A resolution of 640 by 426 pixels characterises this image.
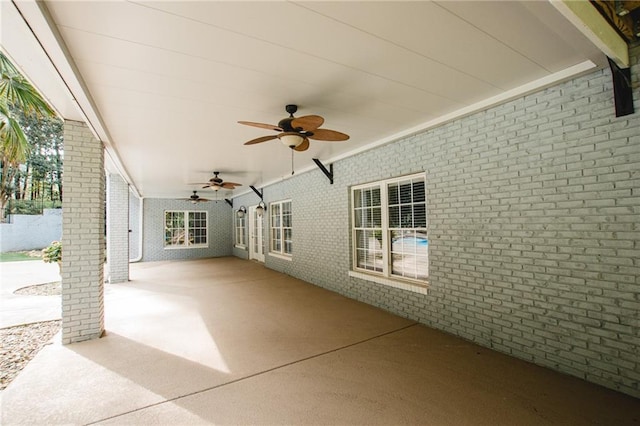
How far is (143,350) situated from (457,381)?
10.5ft

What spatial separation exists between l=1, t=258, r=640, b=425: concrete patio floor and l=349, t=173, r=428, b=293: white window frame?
0.55 m

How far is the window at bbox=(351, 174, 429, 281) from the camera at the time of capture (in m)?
3.92

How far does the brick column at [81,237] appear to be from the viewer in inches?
129

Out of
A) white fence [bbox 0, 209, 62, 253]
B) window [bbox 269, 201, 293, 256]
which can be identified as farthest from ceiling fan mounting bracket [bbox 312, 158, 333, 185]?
white fence [bbox 0, 209, 62, 253]

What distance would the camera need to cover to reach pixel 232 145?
14.8 ft

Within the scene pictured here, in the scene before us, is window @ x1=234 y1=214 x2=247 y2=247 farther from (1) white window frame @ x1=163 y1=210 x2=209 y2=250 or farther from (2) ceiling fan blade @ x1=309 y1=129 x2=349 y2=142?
(2) ceiling fan blade @ x1=309 y1=129 x2=349 y2=142

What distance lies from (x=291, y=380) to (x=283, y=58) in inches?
105

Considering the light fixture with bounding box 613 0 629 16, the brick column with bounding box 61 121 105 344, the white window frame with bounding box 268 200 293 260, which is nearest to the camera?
the light fixture with bounding box 613 0 629 16

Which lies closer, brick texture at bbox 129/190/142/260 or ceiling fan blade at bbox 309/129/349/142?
ceiling fan blade at bbox 309/129/349/142

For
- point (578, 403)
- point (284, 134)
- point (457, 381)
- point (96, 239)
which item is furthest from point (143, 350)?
point (578, 403)

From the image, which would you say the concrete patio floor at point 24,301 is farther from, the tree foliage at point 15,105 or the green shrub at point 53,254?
the tree foliage at point 15,105

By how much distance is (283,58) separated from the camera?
2.11 m

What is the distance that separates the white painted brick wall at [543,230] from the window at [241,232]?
28.1ft

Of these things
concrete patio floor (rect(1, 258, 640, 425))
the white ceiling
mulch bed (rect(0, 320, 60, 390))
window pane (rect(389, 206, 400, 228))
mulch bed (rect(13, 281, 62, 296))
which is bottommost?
concrete patio floor (rect(1, 258, 640, 425))
